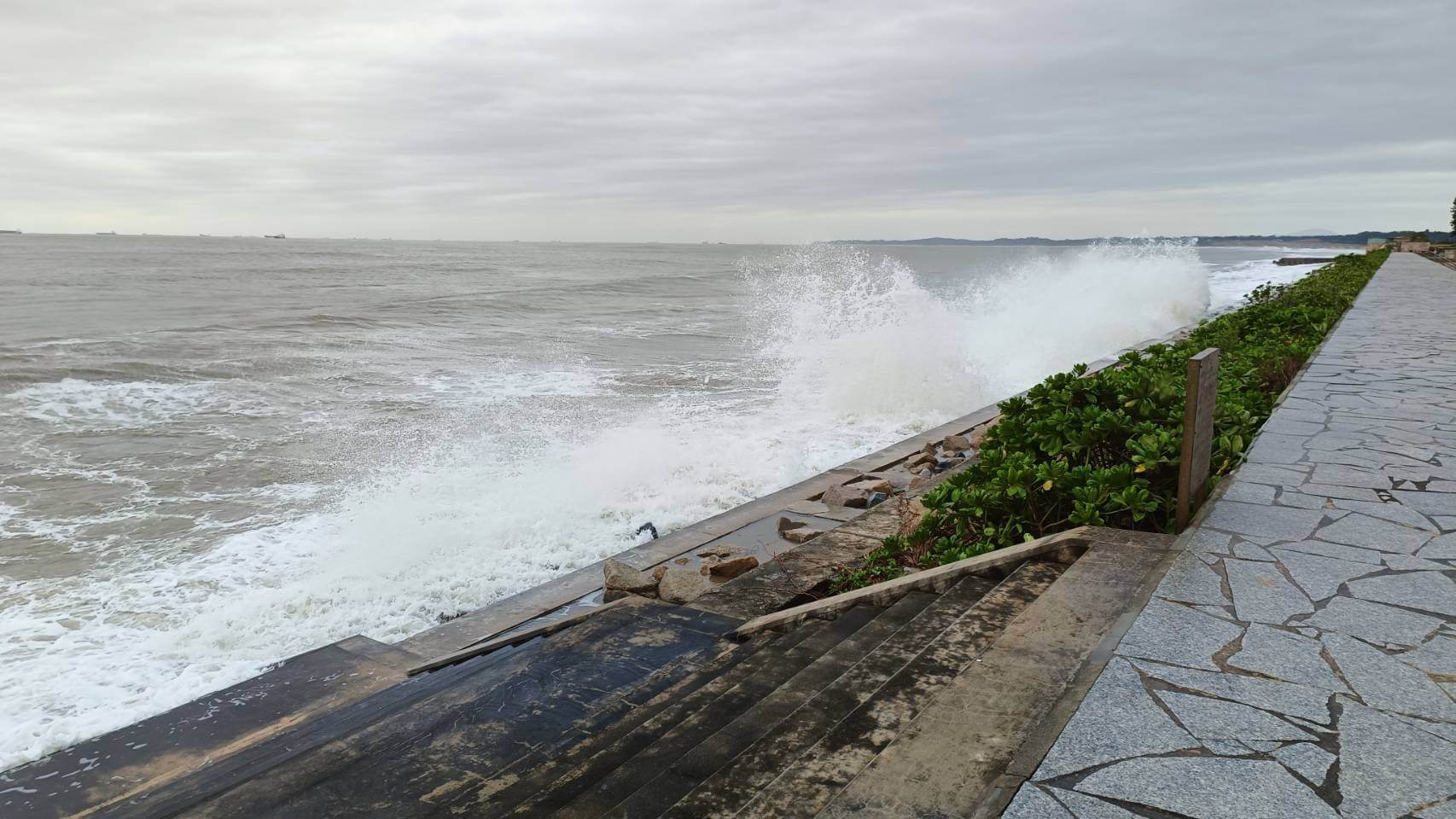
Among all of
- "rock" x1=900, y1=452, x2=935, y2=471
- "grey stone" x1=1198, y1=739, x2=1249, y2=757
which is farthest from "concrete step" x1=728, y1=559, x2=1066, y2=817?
"rock" x1=900, y1=452, x2=935, y2=471

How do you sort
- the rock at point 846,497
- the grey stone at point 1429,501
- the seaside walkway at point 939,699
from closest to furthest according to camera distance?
the seaside walkway at point 939,699 < the grey stone at point 1429,501 < the rock at point 846,497

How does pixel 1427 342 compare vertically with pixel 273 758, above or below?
above

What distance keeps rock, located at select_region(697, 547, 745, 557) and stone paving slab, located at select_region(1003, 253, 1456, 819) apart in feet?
10.1

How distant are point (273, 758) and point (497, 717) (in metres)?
0.98

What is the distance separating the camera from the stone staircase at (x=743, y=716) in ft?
8.23

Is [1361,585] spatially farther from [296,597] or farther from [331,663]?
[296,597]

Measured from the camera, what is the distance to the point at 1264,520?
4324 mm

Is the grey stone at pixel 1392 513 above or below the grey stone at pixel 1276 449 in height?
below

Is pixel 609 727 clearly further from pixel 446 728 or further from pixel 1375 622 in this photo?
pixel 1375 622

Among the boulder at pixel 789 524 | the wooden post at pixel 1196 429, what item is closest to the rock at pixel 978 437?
the boulder at pixel 789 524

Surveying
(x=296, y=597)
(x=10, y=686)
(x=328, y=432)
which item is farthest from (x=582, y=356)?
(x=10, y=686)

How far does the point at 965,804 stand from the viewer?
2270 millimetres

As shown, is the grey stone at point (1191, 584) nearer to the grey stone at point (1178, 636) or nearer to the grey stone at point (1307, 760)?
the grey stone at point (1178, 636)

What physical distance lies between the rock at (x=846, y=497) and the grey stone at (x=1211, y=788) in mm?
4959
